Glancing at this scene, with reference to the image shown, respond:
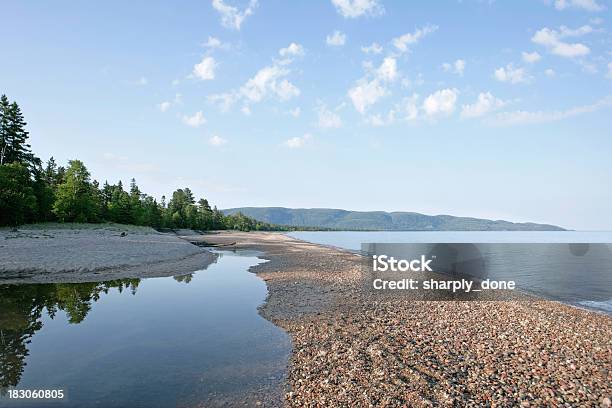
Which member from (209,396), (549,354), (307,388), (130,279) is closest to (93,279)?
(130,279)

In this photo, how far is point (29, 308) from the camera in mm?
19328

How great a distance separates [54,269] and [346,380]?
31.3m

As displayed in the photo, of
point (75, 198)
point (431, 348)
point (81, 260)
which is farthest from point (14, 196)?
point (431, 348)

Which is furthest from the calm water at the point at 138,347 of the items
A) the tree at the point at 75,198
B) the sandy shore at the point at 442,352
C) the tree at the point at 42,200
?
the tree at the point at 75,198

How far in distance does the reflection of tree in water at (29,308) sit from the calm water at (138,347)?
0.14 feet

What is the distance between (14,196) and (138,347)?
57.8m

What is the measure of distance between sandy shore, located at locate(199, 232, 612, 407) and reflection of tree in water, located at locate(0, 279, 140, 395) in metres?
10.7

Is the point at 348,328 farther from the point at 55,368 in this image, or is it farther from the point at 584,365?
the point at 55,368

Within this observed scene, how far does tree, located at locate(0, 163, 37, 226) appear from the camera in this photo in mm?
52844

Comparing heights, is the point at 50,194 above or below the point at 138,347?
above

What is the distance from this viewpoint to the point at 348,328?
16.9m

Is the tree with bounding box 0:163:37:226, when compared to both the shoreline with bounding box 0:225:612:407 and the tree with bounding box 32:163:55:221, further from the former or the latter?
the shoreline with bounding box 0:225:612:407

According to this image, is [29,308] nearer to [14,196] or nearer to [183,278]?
[183,278]

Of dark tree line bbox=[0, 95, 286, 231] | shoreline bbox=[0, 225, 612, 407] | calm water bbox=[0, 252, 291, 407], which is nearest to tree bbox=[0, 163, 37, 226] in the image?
dark tree line bbox=[0, 95, 286, 231]
